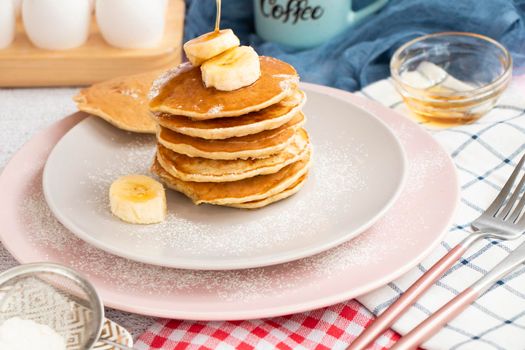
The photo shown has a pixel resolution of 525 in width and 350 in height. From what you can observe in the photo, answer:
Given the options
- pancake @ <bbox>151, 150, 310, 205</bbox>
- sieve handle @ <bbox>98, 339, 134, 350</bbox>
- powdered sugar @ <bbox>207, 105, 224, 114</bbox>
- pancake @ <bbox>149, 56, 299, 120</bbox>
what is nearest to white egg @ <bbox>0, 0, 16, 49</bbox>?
pancake @ <bbox>149, 56, 299, 120</bbox>

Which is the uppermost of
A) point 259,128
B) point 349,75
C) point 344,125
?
point 259,128

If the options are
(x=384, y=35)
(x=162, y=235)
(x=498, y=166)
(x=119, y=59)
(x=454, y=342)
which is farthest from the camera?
(x=384, y=35)

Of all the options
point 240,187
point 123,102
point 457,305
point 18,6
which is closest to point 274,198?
point 240,187

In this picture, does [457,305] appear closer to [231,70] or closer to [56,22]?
[231,70]

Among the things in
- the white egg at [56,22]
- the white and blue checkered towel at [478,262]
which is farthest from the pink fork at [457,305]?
the white egg at [56,22]

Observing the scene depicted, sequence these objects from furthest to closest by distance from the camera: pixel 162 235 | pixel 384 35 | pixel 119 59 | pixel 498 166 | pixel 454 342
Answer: pixel 384 35 → pixel 119 59 → pixel 498 166 → pixel 162 235 → pixel 454 342

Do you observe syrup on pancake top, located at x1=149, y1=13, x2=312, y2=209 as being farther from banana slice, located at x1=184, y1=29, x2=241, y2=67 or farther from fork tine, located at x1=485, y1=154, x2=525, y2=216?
fork tine, located at x1=485, y1=154, x2=525, y2=216

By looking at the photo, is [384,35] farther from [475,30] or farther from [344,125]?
[344,125]

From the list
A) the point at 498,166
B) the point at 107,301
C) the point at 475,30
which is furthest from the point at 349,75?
the point at 107,301
